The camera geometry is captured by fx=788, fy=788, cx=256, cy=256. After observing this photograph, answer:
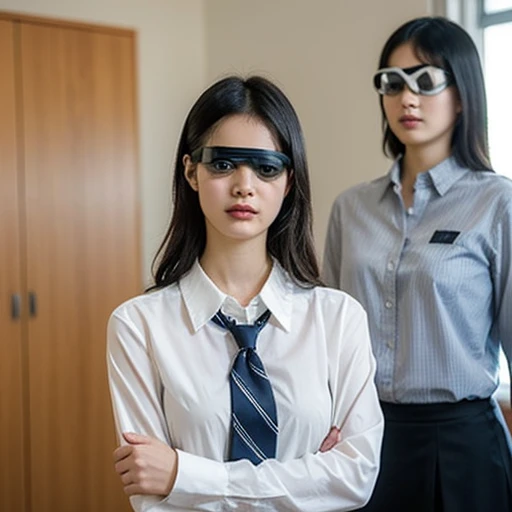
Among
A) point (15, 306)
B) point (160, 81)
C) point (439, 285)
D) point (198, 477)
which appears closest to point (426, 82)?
point (439, 285)

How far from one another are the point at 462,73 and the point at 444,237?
42 cm

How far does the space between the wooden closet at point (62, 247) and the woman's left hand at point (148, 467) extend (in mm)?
1964

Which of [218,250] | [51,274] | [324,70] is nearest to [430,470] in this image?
[218,250]

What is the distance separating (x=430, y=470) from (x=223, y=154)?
968 millimetres

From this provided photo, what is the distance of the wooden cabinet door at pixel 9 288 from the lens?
10.2ft

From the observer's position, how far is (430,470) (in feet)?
6.14

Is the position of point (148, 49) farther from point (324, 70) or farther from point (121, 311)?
point (121, 311)

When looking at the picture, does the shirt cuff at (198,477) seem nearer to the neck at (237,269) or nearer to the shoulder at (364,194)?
the neck at (237,269)

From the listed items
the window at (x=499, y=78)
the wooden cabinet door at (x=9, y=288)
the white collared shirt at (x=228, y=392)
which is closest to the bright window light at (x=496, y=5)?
the window at (x=499, y=78)

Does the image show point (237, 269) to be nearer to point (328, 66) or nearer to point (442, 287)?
point (442, 287)

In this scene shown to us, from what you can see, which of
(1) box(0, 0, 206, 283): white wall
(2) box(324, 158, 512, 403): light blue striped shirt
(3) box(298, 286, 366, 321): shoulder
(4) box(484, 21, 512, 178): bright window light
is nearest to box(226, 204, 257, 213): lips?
(3) box(298, 286, 366, 321): shoulder

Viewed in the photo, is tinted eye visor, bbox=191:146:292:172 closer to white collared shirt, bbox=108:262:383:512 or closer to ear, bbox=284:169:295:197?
ear, bbox=284:169:295:197

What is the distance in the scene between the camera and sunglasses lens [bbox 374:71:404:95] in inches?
77.8

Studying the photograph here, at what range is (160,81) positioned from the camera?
4.04 meters
